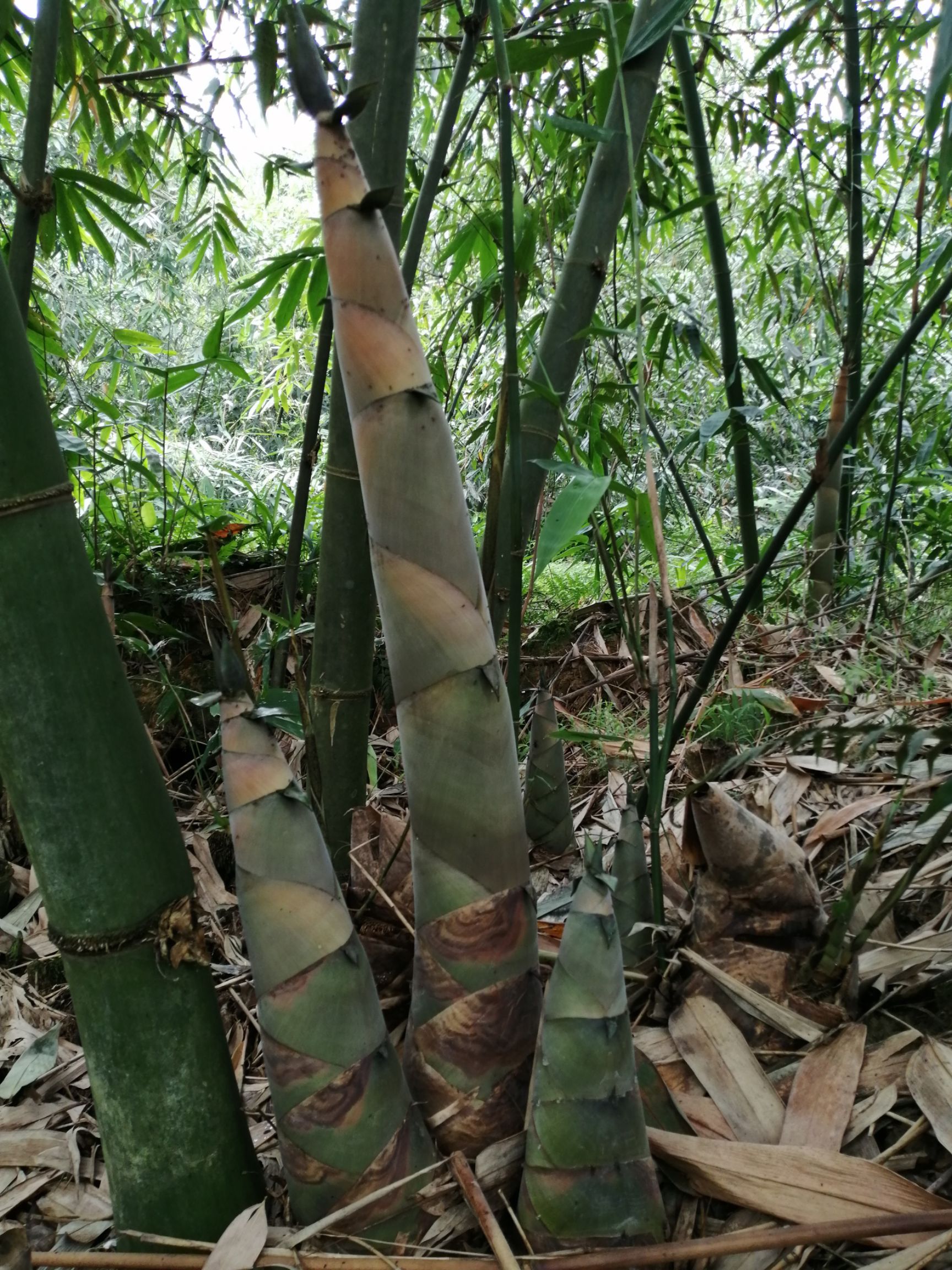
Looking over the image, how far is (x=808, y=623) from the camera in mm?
1525

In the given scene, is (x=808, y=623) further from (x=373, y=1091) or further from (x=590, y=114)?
(x=373, y=1091)

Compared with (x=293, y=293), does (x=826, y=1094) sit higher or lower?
lower

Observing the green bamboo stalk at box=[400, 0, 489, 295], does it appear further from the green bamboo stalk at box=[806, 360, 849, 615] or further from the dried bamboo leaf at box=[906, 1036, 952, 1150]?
the green bamboo stalk at box=[806, 360, 849, 615]

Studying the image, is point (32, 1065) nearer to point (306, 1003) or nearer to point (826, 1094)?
point (306, 1003)

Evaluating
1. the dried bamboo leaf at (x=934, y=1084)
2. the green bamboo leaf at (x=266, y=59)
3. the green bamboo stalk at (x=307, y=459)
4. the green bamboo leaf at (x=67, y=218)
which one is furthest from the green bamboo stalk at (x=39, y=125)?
the dried bamboo leaf at (x=934, y=1084)

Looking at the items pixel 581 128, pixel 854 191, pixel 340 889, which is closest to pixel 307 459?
pixel 581 128

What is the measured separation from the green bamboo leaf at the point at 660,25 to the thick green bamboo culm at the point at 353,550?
0.19 meters

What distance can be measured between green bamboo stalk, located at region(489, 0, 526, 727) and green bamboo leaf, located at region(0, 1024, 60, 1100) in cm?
56

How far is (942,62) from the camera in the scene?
606 millimetres

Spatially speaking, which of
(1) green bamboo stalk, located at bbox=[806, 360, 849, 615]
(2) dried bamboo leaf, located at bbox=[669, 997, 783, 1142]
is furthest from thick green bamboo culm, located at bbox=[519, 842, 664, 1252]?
(1) green bamboo stalk, located at bbox=[806, 360, 849, 615]

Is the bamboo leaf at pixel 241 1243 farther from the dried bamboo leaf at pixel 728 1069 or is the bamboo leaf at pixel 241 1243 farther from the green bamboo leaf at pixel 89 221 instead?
the green bamboo leaf at pixel 89 221

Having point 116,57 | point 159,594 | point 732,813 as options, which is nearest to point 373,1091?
point 732,813

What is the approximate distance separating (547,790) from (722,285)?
3.27ft

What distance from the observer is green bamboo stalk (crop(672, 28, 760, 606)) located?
1.43 m
